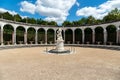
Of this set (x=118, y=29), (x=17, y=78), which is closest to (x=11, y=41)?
(x=118, y=29)

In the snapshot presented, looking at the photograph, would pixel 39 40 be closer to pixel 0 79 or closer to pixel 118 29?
pixel 118 29

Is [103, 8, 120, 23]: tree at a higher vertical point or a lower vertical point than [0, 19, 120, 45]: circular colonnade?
higher

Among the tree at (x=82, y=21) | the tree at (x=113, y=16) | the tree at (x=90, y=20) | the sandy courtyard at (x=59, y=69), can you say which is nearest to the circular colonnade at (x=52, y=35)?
the tree at (x=113, y=16)

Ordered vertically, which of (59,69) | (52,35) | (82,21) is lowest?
(59,69)

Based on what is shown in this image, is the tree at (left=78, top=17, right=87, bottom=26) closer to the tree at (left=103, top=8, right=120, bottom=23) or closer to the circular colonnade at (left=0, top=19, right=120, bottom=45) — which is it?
the circular colonnade at (left=0, top=19, right=120, bottom=45)

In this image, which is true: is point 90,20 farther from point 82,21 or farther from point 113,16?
point 113,16

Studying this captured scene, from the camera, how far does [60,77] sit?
23.9 feet

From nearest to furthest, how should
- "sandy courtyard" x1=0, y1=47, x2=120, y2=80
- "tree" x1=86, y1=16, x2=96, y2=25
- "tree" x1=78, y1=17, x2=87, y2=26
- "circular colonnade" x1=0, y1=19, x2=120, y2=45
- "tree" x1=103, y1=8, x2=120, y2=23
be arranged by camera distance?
"sandy courtyard" x1=0, y1=47, x2=120, y2=80, "circular colonnade" x1=0, y1=19, x2=120, y2=45, "tree" x1=103, y1=8, x2=120, y2=23, "tree" x1=86, y1=16, x2=96, y2=25, "tree" x1=78, y1=17, x2=87, y2=26

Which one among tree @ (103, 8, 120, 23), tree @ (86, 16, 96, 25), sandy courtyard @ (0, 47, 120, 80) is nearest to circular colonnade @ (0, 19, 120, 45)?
tree @ (103, 8, 120, 23)

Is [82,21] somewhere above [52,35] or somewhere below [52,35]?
above

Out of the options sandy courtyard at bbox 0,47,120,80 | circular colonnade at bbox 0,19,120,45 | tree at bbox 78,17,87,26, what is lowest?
sandy courtyard at bbox 0,47,120,80

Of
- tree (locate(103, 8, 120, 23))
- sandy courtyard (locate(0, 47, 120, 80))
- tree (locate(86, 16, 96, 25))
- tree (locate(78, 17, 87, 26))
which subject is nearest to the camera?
sandy courtyard (locate(0, 47, 120, 80))

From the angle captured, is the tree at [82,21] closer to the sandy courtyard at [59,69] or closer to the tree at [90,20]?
the tree at [90,20]

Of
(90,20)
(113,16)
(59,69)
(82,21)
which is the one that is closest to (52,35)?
(82,21)
